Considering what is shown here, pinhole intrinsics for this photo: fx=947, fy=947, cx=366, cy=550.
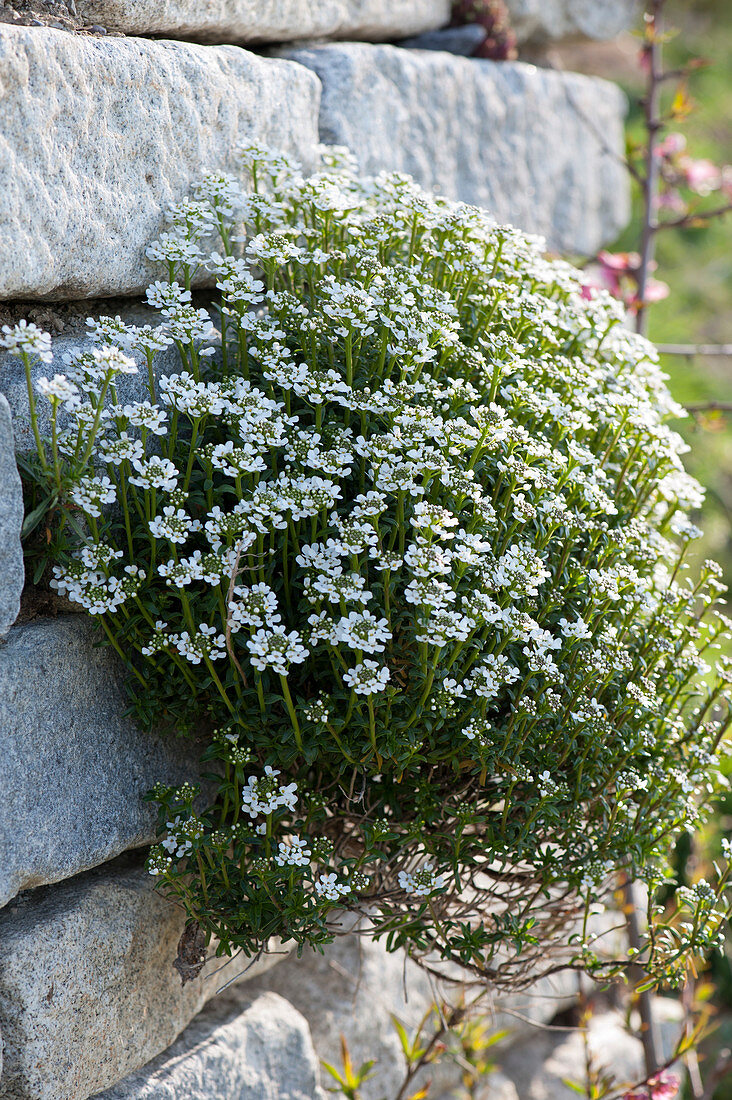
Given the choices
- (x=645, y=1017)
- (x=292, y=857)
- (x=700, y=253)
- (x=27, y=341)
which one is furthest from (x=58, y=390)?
(x=700, y=253)

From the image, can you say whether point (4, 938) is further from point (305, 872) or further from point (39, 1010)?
point (305, 872)

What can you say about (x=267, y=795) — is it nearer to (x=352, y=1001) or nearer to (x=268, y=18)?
(x=352, y=1001)

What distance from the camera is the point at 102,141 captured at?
1.67m

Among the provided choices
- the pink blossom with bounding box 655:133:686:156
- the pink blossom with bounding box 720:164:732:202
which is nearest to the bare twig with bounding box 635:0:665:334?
the pink blossom with bounding box 655:133:686:156

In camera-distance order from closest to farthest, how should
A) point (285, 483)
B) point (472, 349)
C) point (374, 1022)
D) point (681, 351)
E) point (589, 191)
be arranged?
point (285, 483), point (472, 349), point (374, 1022), point (681, 351), point (589, 191)

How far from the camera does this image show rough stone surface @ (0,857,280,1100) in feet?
4.95

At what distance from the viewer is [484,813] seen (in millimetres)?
1675

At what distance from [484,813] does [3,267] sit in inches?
47.8

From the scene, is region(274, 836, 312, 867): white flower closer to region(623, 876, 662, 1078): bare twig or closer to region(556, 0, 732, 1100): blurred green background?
region(623, 876, 662, 1078): bare twig

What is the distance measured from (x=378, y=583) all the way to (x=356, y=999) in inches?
53.5

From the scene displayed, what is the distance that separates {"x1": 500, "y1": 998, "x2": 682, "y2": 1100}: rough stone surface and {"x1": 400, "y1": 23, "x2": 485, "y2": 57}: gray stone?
3.03m

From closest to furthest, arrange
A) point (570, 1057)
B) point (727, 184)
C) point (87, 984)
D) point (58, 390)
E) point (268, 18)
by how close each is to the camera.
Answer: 1. point (58, 390)
2. point (87, 984)
3. point (268, 18)
4. point (570, 1057)
5. point (727, 184)

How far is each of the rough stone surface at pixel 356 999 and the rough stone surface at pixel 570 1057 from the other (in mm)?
524

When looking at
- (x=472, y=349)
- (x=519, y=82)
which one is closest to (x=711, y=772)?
(x=472, y=349)
